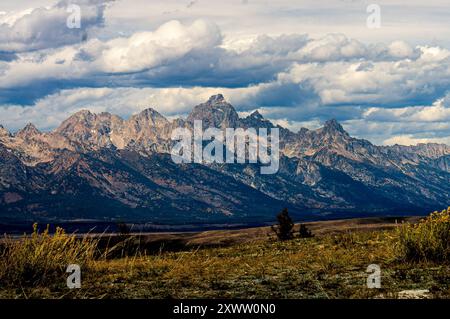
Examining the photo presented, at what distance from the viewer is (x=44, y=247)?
738 inches

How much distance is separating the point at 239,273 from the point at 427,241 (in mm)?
5962

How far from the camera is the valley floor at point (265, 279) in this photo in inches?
590

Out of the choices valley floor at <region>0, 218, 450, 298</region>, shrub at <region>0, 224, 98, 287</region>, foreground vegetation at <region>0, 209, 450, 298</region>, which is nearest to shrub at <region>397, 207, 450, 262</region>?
foreground vegetation at <region>0, 209, 450, 298</region>

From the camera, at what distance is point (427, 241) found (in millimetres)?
20312

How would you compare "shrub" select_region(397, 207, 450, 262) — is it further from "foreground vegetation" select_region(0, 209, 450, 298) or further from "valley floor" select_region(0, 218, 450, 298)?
"valley floor" select_region(0, 218, 450, 298)

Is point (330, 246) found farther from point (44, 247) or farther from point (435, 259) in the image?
point (44, 247)

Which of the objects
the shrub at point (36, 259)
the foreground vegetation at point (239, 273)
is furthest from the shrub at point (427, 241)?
the shrub at point (36, 259)

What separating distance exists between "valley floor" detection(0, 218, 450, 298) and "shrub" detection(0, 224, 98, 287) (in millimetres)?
566

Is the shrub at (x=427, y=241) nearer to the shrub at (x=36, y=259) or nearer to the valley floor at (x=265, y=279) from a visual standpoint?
the valley floor at (x=265, y=279)

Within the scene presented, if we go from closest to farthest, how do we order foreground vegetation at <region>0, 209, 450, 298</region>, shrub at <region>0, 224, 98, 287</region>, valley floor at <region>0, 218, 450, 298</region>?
valley floor at <region>0, 218, 450, 298</region> < foreground vegetation at <region>0, 209, 450, 298</region> < shrub at <region>0, 224, 98, 287</region>

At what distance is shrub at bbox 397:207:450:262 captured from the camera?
20.1 m

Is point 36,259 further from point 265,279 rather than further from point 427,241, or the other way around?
point 427,241

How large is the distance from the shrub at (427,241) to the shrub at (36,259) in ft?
32.3
